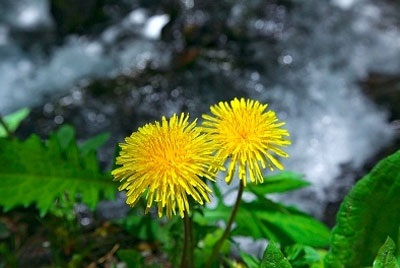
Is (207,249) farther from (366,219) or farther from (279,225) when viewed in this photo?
(366,219)

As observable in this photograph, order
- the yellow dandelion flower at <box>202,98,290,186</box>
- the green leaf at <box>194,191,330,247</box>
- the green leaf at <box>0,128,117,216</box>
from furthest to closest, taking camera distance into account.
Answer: the green leaf at <box>0,128,117,216</box>, the green leaf at <box>194,191,330,247</box>, the yellow dandelion flower at <box>202,98,290,186</box>

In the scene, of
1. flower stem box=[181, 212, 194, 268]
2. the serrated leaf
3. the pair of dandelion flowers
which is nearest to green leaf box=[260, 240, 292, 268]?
the pair of dandelion flowers

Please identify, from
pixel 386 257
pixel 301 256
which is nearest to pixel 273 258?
pixel 386 257

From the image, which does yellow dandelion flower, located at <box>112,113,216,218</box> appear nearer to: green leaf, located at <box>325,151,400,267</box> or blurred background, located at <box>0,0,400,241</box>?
green leaf, located at <box>325,151,400,267</box>

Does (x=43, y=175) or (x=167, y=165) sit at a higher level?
(x=43, y=175)

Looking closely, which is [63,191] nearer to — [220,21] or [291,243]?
[291,243]

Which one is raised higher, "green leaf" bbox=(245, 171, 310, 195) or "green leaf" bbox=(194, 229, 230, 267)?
"green leaf" bbox=(245, 171, 310, 195)

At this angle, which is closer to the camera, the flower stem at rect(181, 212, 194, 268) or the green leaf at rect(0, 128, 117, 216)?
the flower stem at rect(181, 212, 194, 268)
